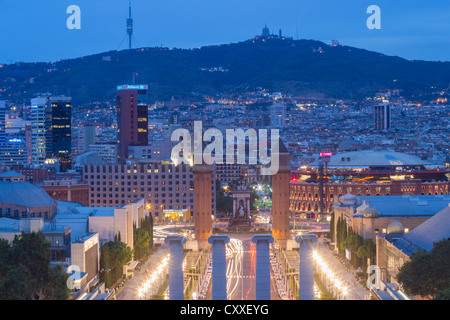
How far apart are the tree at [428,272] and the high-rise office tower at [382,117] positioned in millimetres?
141208


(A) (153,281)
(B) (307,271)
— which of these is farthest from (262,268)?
(A) (153,281)

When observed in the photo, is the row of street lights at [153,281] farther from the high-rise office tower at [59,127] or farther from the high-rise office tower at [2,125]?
the high-rise office tower at [2,125]

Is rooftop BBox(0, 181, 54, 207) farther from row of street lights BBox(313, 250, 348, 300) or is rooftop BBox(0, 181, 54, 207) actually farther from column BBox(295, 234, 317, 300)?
column BBox(295, 234, 317, 300)

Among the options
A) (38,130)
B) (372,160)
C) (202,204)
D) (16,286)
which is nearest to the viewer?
(16,286)

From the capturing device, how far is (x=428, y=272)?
2880cm

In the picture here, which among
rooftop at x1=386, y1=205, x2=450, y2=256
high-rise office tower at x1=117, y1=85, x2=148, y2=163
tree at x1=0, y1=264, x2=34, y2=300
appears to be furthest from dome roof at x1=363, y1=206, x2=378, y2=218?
high-rise office tower at x1=117, y1=85, x2=148, y2=163

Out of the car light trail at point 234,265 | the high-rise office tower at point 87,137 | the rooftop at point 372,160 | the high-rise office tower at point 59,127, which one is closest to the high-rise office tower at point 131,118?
the high-rise office tower at point 59,127

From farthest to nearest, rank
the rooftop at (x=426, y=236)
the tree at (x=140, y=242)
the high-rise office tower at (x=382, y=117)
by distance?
the high-rise office tower at (x=382, y=117)
the tree at (x=140, y=242)
the rooftop at (x=426, y=236)

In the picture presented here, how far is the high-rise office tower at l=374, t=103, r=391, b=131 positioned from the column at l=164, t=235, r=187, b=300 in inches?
5598

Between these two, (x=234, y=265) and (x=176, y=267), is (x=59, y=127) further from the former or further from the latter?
(x=176, y=267)

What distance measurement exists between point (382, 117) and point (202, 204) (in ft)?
389

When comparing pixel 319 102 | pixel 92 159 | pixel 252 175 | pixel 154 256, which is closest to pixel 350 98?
pixel 319 102

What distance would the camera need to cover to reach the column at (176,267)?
30047 mm
